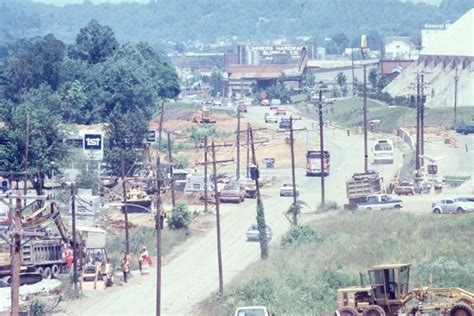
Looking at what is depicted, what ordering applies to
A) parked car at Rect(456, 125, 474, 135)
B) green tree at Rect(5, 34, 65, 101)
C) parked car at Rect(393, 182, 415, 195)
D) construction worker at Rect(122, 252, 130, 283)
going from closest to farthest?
construction worker at Rect(122, 252, 130, 283) → parked car at Rect(393, 182, 415, 195) → parked car at Rect(456, 125, 474, 135) → green tree at Rect(5, 34, 65, 101)

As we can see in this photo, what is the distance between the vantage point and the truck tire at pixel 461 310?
92.9ft

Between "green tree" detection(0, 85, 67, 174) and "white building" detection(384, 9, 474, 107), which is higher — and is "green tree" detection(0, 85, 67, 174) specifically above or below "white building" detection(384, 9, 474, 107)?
below

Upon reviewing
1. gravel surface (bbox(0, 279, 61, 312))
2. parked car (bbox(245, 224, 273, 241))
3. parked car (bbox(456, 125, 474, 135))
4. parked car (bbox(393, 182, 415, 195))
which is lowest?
gravel surface (bbox(0, 279, 61, 312))

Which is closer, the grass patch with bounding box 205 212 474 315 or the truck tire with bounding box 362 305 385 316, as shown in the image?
the truck tire with bounding box 362 305 385 316

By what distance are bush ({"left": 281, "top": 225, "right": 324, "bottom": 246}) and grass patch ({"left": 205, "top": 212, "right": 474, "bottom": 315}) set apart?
177mm

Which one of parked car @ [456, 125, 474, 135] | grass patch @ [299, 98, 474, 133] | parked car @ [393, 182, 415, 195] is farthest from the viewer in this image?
grass patch @ [299, 98, 474, 133]

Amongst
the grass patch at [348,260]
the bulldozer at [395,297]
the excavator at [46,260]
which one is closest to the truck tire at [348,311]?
the bulldozer at [395,297]

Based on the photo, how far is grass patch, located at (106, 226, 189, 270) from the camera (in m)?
48.6

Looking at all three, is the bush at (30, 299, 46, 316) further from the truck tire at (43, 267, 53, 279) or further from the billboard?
the billboard

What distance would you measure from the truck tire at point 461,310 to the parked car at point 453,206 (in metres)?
21.9

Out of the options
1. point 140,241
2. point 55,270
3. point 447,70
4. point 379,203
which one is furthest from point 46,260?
point 447,70

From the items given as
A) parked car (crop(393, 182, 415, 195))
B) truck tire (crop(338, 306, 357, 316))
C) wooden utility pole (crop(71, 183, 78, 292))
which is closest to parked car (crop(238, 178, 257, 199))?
parked car (crop(393, 182, 415, 195))

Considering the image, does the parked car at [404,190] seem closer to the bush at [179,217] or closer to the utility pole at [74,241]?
the bush at [179,217]

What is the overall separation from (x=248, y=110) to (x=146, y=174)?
6418cm
